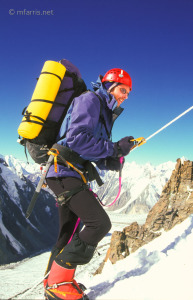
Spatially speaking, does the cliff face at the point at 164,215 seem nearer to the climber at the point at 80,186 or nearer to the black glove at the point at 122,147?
the black glove at the point at 122,147

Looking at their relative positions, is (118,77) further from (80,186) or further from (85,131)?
(80,186)

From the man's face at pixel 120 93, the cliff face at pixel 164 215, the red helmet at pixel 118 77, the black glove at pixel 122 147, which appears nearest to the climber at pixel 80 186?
the black glove at pixel 122 147

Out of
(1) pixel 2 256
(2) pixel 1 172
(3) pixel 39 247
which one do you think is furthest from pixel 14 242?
(2) pixel 1 172

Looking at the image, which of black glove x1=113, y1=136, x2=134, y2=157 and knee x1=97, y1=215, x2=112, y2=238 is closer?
knee x1=97, y1=215, x2=112, y2=238

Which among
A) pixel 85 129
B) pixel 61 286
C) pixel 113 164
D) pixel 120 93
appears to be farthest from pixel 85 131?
pixel 61 286

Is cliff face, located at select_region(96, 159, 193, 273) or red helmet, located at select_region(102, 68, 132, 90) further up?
red helmet, located at select_region(102, 68, 132, 90)

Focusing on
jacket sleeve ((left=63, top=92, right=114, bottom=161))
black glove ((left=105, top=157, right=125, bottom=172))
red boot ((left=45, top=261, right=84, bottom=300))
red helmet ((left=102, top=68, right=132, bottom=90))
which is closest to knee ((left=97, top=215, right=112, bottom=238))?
red boot ((left=45, top=261, right=84, bottom=300))

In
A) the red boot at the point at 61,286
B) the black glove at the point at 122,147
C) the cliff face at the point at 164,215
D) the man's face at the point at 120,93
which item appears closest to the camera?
the red boot at the point at 61,286

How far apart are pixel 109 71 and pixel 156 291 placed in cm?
462

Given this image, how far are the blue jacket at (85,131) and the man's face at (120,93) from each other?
0.58m

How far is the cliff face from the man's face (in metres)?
34.5

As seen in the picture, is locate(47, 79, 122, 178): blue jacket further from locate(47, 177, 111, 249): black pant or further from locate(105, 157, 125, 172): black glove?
locate(105, 157, 125, 172): black glove

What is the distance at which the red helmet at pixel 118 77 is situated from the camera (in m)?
4.73

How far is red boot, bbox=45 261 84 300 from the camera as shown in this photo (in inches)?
146
